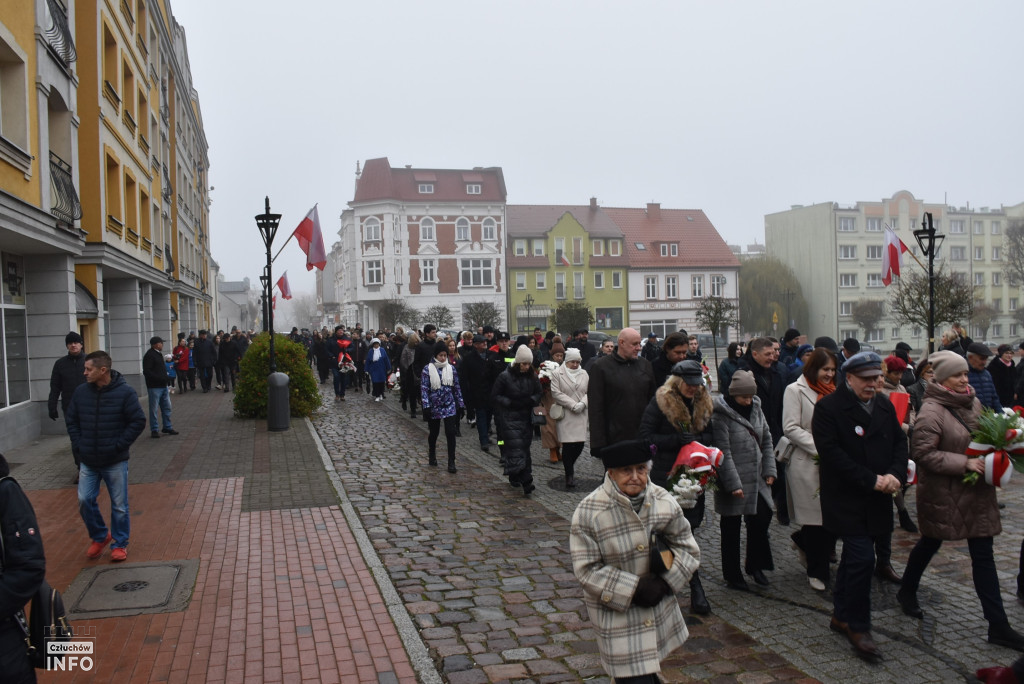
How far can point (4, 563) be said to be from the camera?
10.5 feet

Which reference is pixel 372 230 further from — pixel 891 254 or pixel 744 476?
pixel 744 476

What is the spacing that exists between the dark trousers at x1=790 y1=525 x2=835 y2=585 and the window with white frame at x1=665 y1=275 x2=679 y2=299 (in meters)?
64.1

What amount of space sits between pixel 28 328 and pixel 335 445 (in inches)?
253

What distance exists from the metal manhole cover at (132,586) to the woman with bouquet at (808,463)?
524 cm

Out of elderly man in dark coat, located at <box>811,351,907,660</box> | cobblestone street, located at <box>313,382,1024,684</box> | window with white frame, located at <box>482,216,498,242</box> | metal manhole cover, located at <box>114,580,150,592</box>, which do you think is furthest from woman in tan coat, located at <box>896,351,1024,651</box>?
window with white frame, located at <box>482,216,498,242</box>

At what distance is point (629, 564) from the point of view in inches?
142

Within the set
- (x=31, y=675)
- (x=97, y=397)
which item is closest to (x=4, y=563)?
(x=31, y=675)

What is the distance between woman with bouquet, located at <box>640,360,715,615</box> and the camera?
575 centimetres

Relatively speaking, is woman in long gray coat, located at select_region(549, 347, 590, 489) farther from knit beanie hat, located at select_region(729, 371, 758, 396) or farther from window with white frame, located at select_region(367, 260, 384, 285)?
A: window with white frame, located at select_region(367, 260, 384, 285)

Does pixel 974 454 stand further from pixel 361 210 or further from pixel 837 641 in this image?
pixel 361 210

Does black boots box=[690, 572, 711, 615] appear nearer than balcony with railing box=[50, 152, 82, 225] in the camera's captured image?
Yes

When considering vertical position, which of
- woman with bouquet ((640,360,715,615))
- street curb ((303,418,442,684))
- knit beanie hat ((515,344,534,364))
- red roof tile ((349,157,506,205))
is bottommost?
street curb ((303,418,442,684))

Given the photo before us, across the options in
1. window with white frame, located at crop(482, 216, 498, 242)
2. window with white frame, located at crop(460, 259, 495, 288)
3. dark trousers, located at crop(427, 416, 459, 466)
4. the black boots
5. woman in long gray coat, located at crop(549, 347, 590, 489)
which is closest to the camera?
the black boots

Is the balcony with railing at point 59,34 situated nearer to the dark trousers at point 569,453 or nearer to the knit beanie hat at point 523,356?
the knit beanie hat at point 523,356
